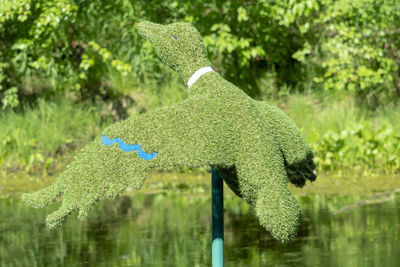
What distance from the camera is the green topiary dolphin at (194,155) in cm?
379

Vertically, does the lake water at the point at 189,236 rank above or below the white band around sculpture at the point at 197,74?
below

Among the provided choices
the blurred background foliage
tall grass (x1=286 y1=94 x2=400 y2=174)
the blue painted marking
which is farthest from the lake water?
the blue painted marking

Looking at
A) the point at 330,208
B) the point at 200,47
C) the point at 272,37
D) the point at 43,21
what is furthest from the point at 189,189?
the point at 200,47

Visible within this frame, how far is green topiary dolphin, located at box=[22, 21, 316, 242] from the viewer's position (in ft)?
12.4

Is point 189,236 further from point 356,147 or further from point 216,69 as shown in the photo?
point 216,69

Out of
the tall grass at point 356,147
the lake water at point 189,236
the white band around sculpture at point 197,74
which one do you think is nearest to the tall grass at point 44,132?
the lake water at point 189,236

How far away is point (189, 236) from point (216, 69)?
5184mm

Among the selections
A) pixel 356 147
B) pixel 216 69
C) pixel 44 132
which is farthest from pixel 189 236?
pixel 216 69

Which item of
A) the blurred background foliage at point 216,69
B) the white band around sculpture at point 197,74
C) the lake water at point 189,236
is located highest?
the blurred background foliage at point 216,69

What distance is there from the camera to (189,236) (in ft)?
23.2

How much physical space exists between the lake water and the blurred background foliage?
205 cm

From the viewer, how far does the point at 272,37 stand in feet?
40.2

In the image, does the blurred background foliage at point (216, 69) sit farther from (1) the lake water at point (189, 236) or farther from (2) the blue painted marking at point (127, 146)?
(2) the blue painted marking at point (127, 146)

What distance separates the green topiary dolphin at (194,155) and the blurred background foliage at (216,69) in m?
6.18
